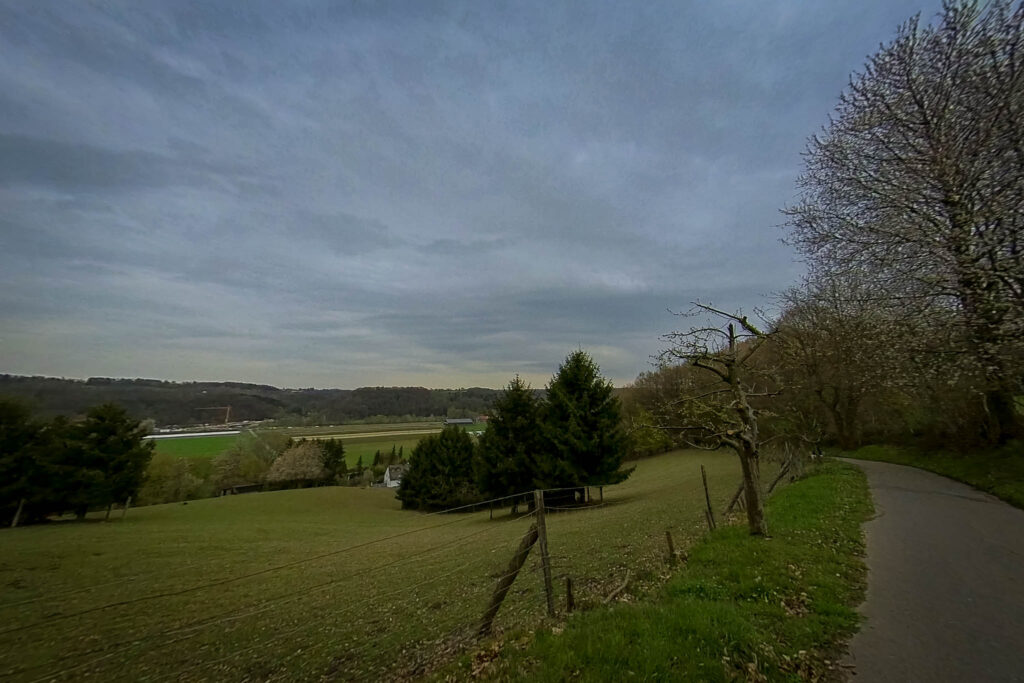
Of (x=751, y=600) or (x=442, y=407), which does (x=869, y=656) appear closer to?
(x=751, y=600)

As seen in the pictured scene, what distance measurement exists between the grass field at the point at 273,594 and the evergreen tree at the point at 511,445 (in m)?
6.05

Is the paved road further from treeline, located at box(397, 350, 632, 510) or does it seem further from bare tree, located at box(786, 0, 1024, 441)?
treeline, located at box(397, 350, 632, 510)

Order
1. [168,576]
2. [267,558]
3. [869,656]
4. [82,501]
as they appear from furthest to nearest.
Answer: [82,501] < [267,558] < [168,576] < [869,656]

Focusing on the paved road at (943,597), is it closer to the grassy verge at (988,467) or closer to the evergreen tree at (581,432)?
the grassy verge at (988,467)

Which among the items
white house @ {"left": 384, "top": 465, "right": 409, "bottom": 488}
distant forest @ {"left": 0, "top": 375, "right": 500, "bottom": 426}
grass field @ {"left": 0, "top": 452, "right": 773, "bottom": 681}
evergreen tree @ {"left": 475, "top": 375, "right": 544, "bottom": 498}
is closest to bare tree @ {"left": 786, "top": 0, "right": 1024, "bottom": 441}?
grass field @ {"left": 0, "top": 452, "right": 773, "bottom": 681}

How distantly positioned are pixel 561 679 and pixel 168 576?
1961 centimetres

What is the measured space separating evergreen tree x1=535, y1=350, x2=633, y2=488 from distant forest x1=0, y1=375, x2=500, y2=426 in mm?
6795

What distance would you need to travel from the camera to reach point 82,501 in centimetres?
3303

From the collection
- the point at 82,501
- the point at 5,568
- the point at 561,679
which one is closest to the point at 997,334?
the point at 561,679

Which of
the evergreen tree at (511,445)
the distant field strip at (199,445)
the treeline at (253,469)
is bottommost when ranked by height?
the treeline at (253,469)

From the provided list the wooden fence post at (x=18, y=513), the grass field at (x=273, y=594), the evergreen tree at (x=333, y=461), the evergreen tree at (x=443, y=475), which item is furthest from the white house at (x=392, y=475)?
the grass field at (x=273, y=594)

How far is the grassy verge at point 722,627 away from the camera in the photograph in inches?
155

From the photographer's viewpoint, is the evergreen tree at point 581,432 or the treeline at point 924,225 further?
the evergreen tree at point 581,432

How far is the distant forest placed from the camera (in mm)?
30766
